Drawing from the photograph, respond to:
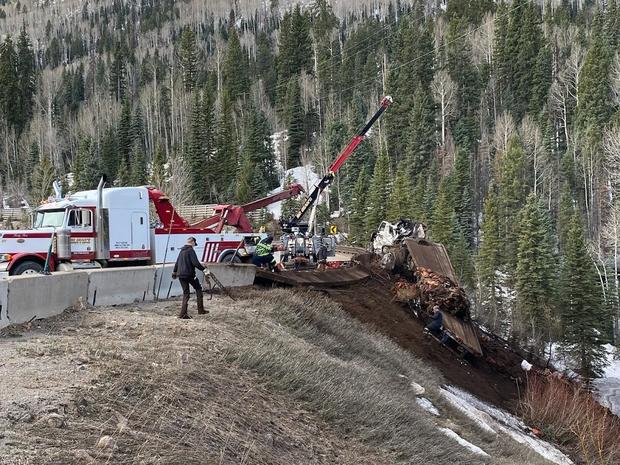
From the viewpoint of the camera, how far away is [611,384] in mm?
37531

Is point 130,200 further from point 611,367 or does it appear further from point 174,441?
point 611,367

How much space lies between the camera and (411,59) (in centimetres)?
8156

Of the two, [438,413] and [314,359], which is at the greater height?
[314,359]

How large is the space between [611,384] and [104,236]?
3243 centimetres

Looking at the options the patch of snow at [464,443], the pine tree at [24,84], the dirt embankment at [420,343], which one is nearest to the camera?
the patch of snow at [464,443]

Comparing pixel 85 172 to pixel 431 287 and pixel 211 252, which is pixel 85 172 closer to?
pixel 211 252

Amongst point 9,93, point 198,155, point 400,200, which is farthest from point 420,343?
point 9,93

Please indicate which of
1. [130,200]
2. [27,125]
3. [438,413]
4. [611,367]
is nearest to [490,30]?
[611,367]

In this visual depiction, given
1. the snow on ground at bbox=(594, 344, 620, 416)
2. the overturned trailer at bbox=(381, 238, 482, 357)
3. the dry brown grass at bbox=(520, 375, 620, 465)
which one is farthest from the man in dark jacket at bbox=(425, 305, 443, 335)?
the snow on ground at bbox=(594, 344, 620, 416)

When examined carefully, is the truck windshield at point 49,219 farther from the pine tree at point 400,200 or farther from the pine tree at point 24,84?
the pine tree at point 24,84

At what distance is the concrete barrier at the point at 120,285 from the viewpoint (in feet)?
42.6

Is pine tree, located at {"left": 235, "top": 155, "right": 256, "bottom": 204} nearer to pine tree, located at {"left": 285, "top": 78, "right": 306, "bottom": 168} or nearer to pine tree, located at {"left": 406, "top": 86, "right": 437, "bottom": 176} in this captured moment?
pine tree, located at {"left": 285, "top": 78, "right": 306, "bottom": 168}

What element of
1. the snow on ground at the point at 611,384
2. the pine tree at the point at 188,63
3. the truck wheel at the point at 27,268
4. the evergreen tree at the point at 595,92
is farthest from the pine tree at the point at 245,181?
the truck wheel at the point at 27,268

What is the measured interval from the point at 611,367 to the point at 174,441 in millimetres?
42097
